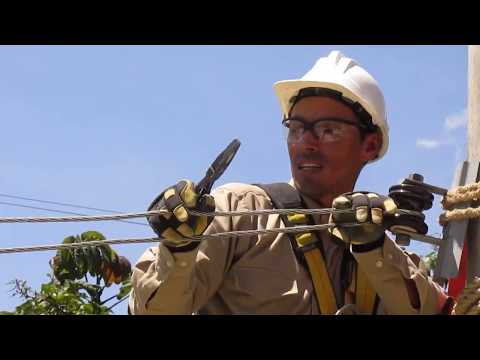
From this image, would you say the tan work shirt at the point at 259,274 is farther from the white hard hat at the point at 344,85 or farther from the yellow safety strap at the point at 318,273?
the white hard hat at the point at 344,85

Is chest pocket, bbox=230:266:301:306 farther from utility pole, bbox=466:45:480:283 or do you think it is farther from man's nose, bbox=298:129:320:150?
utility pole, bbox=466:45:480:283

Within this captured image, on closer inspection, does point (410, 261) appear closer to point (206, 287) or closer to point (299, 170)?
point (299, 170)

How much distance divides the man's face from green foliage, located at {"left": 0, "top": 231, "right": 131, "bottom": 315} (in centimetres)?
374

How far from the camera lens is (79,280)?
7.62 metres

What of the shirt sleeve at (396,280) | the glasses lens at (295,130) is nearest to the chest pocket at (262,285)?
the shirt sleeve at (396,280)

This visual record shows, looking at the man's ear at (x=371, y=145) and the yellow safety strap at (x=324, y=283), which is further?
the man's ear at (x=371, y=145)

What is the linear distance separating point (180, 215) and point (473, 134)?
140cm

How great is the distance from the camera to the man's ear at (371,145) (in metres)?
3.72

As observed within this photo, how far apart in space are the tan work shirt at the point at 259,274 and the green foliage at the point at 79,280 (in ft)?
12.5

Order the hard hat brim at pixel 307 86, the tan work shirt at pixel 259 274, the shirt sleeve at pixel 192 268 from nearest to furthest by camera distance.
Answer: the shirt sleeve at pixel 192 268 < the tan work shirt at pixel 259 274 < the hard hat brim at pixel 307 86

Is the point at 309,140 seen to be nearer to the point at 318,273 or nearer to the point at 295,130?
the point at 295,130

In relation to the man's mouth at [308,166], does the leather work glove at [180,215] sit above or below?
below

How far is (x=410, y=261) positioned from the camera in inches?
139
